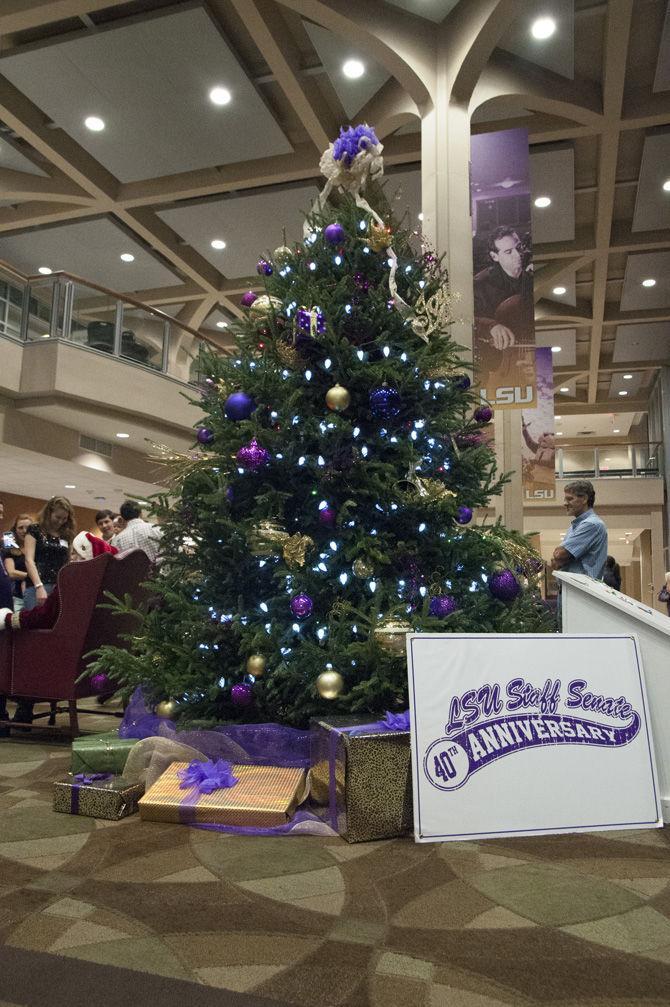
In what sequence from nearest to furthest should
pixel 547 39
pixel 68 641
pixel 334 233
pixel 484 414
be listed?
pixel 334 233
pixel 484 414
pixel 68 641
pixel 547 39

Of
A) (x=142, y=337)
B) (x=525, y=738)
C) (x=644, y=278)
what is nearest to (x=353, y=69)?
(x=142, y=337)

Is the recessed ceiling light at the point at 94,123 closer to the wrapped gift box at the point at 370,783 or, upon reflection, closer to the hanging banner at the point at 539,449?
the hanging banner at the point at 539,449

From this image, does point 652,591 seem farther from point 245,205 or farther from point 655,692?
point 655,692

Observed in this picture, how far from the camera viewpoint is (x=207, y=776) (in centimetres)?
239

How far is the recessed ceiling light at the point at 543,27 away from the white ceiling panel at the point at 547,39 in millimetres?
28

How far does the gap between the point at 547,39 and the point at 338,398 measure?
20.7ft

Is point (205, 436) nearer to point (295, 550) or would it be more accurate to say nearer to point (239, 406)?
point (239, 406)

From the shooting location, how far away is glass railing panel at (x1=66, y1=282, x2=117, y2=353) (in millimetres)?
9266

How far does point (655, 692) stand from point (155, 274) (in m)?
12.5

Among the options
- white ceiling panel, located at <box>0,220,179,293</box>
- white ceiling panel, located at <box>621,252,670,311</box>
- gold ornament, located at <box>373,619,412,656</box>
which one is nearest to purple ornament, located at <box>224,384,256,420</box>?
gold ornament, located at <box>373,619,412,656</box>

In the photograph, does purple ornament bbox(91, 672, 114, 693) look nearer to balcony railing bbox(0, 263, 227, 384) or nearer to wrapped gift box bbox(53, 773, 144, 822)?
wrapped gift box bbox(53, 773, 144, 822)

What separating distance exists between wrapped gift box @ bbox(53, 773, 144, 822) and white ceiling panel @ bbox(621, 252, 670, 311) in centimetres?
1218

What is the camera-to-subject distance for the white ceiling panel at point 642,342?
49.6ft

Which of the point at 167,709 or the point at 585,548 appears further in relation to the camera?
the point at 585,548
